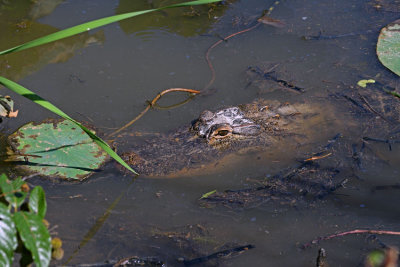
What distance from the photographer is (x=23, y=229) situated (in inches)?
78.7

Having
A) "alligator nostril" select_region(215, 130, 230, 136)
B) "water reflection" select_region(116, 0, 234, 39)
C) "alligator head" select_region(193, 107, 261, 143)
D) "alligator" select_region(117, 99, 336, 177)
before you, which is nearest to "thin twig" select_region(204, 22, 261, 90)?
"water reflection" select_region(116, 0, 234, 39)

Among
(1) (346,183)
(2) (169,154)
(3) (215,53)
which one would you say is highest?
(3) (215,53)

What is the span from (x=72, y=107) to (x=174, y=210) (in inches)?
77.3

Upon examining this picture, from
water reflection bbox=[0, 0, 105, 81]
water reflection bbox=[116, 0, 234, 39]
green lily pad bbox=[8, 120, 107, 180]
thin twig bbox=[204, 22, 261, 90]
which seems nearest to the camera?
green lily pad bbox=[8, 120, 107, 180]

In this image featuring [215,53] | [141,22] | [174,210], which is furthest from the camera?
[141,22]

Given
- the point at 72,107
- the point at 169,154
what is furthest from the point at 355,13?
the point at 72,107

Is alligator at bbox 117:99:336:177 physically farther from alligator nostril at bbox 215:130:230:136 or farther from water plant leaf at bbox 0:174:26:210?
water plant leaf at bbox 0:174:26:210

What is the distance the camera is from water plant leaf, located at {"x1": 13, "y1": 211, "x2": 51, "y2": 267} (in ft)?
6.51

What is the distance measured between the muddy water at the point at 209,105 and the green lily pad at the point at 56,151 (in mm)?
175

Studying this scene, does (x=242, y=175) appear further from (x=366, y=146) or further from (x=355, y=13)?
(x=355, y=13)

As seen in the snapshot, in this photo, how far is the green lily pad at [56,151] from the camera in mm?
3877

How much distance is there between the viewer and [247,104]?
4691mm

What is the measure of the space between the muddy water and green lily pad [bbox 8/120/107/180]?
175mm

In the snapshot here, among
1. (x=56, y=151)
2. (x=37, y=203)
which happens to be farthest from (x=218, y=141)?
(x=37, y=203)
